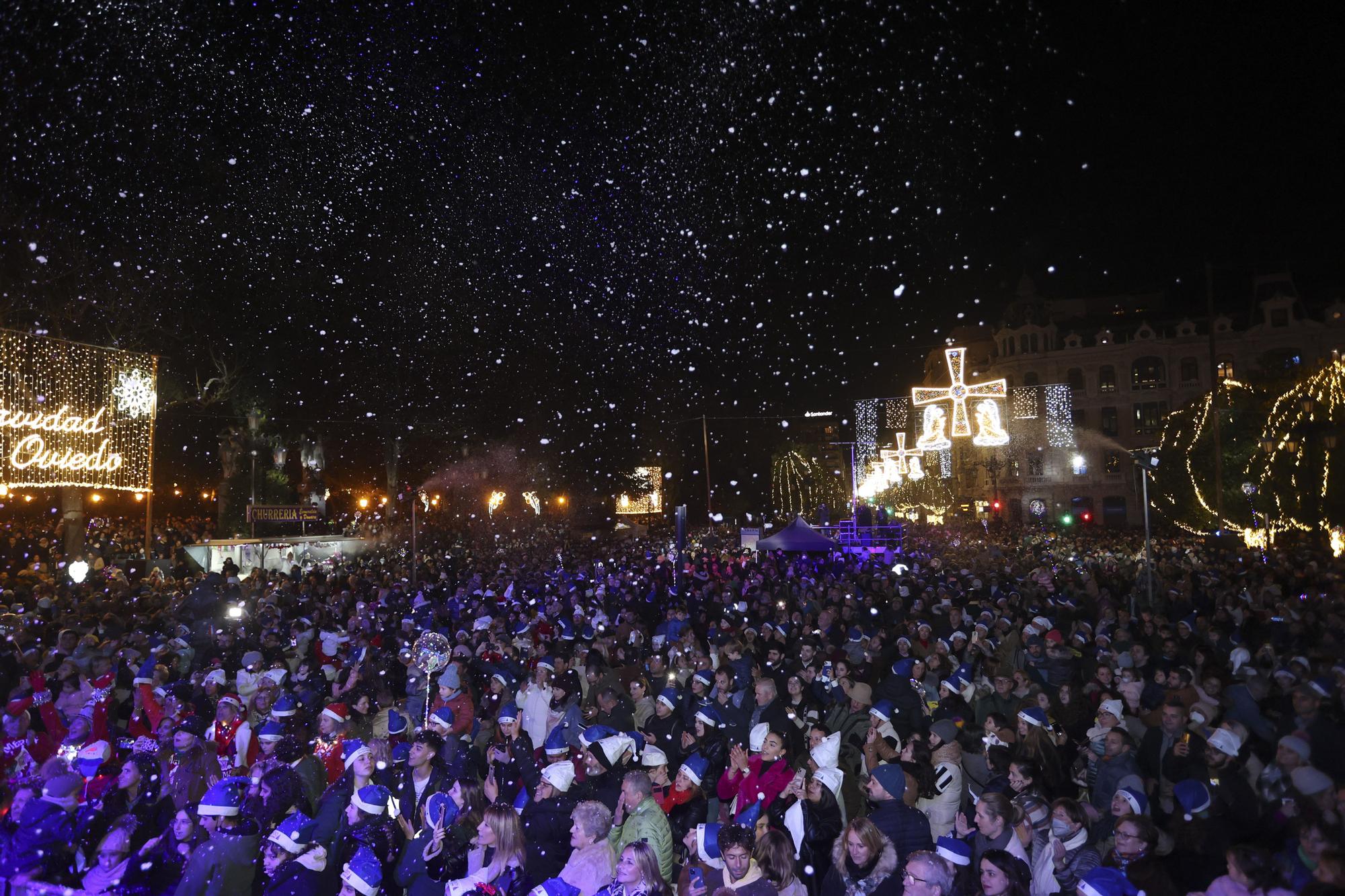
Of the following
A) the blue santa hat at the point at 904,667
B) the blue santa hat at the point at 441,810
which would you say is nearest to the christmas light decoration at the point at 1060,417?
the blue santa hat at the point at 904,667

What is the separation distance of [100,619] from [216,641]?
188 cm

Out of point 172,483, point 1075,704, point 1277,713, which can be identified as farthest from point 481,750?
point 172,483

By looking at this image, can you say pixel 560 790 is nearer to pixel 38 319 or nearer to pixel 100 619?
pixel 100 619

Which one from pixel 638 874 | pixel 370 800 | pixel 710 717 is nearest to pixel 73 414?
pixel 710 717

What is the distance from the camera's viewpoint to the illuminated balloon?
27.8 feet

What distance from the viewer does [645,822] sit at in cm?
508

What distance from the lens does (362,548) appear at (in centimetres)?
3002

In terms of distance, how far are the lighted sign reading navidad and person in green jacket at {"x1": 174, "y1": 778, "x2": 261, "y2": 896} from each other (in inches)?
702

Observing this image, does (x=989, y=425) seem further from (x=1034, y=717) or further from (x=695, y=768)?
(x=695, y=768)

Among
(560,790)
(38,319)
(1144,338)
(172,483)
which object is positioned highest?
(1144,338)

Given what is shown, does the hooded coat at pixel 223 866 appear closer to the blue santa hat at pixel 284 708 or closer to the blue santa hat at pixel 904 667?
the blue santa hat at pixel 284 708

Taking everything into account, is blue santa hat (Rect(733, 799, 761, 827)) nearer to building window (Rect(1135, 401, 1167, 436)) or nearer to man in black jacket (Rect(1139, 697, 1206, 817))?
man in black jacket (Rect(1139, 697, 1206, 817))

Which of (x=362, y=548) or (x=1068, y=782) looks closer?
(x=1068, y=782)

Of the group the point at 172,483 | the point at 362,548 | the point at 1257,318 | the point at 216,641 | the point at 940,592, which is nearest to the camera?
the point at 216,641
